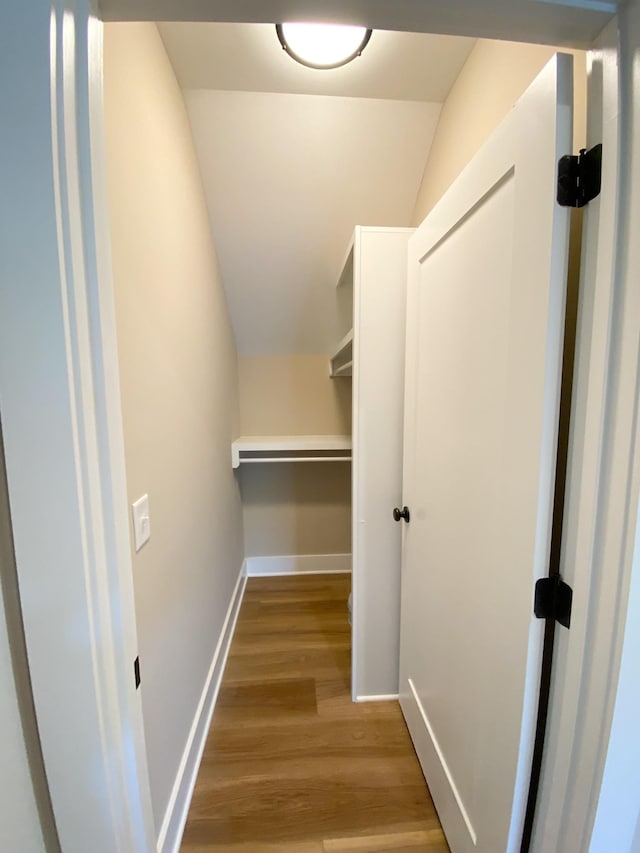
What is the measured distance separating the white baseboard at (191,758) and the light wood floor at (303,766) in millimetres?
37

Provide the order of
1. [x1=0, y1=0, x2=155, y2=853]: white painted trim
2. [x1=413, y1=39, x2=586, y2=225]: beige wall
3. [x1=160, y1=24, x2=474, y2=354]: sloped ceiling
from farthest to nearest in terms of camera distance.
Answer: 1. [x1=160, y1=24, x2=474, y2=354]: sloped ceiling
2. [x1=413, y1=39, x2=586, y2=225]: beige wall
3. [x1=0, y1=0, x2=155, y2=853]: white painted trim

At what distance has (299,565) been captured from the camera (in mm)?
2840

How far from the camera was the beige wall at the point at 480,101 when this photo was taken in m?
0.89

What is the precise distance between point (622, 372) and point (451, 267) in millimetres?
601

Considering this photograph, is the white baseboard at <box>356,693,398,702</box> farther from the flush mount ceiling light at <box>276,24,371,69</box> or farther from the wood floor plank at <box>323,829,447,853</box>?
the flush mount ceiling light at <box>276,24,371,69</box>

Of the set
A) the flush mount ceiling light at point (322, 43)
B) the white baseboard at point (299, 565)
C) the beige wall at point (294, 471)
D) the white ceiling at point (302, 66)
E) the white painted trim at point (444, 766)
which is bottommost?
the white baseboard at point (299, 565)

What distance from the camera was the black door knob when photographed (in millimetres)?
1427

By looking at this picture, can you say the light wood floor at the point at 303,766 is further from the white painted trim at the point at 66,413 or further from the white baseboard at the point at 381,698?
the white painted trim at the point at 66,413

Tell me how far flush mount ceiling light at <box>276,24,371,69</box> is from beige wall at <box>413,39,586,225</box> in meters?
0.40

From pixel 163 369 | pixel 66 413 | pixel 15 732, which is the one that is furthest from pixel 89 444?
pixel 163 369

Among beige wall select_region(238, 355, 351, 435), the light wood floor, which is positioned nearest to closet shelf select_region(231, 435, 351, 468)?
beige wall select_region(238, 355, 351, 435)

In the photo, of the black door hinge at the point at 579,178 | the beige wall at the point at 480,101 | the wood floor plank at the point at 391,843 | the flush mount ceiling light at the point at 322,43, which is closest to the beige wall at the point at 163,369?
the flush mount ceiling light at the point at 322,43

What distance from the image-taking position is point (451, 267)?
3.37ft

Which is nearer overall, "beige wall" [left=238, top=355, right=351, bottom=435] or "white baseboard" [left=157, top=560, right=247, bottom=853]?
"white baseboard" [left=157, top=560, right=247, bottom=853]
